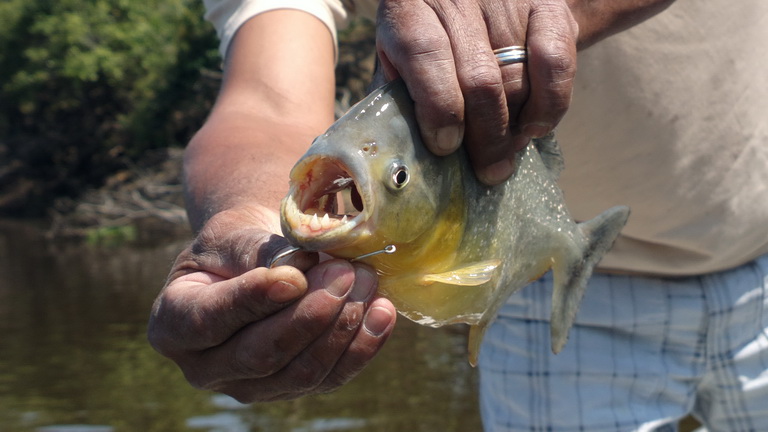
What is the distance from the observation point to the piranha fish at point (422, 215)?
1533 mm

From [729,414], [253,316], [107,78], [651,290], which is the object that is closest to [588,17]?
[253,316]

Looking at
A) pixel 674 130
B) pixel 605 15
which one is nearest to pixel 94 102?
pixel 674 130

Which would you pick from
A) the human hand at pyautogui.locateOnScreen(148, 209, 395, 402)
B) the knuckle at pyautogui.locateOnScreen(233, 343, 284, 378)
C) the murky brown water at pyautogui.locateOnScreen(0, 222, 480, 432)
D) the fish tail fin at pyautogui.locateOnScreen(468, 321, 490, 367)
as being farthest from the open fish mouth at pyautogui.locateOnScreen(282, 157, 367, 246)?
the murky brown water at pyautogui.locateOnScreen(0, 222, 480, 432)

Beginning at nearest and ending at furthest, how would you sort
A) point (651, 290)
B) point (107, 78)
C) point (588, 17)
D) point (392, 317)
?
point (392, 317) → point (588, 17) → point (651, 290) → point (107, 78)

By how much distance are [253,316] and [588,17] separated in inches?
38.4

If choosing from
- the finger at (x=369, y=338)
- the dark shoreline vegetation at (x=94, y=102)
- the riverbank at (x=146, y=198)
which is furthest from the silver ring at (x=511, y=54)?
the dark shoreline vegetation at (x=94, y=102)

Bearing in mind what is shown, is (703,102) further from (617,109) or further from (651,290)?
(651,290)

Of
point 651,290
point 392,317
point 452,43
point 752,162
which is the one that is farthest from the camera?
→ point 651,290

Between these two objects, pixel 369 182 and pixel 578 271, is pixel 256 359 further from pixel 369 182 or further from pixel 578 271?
pixel 578 271

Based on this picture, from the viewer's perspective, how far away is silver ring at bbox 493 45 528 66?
1595mm

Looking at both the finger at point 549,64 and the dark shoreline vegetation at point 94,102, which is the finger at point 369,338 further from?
the dark shoreline vegetation at point 94,102

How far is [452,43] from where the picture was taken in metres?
1.56

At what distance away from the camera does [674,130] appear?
2713 mm

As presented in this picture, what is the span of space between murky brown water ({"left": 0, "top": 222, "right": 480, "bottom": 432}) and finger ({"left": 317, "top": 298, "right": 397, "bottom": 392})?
6647 millimetres
